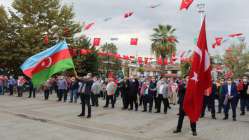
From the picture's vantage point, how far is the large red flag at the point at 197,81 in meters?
10.3

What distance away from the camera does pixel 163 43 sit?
5750cm

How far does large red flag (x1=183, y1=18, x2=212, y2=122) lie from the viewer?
10297 millimetres

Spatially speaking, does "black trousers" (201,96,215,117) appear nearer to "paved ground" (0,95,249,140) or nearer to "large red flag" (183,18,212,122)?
"paved ground" (0,95,249,140)

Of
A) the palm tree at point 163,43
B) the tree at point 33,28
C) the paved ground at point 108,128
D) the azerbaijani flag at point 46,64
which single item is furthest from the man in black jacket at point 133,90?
the palm tree at point 163,43

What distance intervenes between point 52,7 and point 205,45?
32.6 meters

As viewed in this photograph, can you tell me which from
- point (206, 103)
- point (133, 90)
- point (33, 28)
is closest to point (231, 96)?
point (206, 103)

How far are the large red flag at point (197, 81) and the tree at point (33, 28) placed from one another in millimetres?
29701

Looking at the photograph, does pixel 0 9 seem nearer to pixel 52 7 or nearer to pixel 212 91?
pixel 52 7

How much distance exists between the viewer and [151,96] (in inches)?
729

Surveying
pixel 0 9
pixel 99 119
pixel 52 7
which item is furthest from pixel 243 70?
pixel 99 119

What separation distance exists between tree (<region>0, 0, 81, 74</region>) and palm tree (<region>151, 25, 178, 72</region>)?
1811 centimetres

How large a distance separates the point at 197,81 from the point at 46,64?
19.2 feet

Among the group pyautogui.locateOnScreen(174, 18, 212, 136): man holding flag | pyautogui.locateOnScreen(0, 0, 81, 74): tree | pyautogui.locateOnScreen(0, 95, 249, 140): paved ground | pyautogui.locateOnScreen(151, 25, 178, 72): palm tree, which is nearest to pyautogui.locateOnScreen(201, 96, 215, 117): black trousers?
pyautogui.locateOnScreen(0, 95, 249, 140): paved ground

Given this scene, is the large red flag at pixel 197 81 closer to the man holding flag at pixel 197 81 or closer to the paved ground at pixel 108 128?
the man holding flag at pixel 197 81
